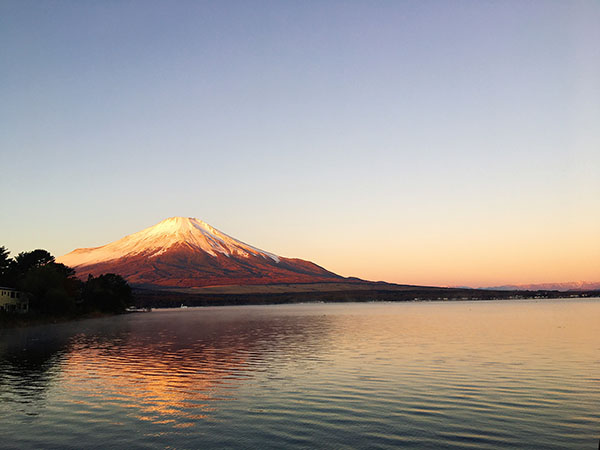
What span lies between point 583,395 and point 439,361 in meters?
16.6

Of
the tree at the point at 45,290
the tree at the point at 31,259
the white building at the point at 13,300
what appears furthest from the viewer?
the tree at the point at 31,259

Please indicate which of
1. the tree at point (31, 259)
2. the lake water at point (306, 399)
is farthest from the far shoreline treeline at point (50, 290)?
the lake water at point (306, 399)

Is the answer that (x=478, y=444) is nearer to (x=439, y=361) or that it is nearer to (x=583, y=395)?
(x=583, y=395)

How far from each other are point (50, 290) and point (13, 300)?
392 inches

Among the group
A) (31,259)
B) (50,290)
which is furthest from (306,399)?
(31,259)

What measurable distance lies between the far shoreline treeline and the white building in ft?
2.40

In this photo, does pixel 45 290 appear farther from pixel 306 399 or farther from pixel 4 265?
pixel 306 399

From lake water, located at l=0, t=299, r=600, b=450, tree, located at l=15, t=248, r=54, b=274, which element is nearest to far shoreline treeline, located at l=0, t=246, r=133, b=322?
tree, located at l=15, t=248, r=54, b=274

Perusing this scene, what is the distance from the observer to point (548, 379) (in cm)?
3669

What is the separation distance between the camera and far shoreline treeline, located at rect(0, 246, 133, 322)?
12850 cm

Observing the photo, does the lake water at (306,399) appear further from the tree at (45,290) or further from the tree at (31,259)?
the tree at (31,259)

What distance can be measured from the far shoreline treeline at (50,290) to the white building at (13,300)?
73 centimetres

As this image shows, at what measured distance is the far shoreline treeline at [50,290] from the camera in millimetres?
128500

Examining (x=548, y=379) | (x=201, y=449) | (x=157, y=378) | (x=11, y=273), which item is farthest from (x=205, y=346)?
(x=11, y=273)
